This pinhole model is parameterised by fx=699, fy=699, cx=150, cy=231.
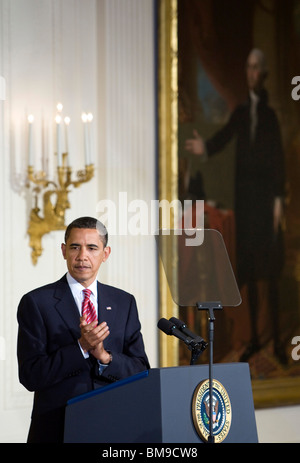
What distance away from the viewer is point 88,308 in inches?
124

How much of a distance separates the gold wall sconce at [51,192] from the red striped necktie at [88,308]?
2.02m

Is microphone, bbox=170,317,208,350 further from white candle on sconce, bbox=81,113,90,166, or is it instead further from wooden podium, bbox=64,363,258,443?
A: white candle on sconce, bbox=81,113,90,166

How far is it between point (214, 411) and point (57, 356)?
0.78 metres

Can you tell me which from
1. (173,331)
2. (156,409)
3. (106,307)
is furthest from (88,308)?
(156,409)

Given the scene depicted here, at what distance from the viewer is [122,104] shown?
18.1 ft

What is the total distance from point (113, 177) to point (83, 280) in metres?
2.38

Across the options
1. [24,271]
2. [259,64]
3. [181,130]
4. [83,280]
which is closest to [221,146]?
[181,130]

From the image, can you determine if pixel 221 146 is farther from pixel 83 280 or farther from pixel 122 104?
pixel 83 280

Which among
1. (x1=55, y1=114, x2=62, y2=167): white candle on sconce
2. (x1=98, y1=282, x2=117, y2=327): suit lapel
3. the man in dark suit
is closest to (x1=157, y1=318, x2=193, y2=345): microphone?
the man in dark suit

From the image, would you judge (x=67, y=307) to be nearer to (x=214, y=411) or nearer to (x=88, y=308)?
(x=88, y=308)

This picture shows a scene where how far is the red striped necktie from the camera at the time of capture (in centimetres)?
312

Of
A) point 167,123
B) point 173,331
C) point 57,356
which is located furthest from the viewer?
point 167,123

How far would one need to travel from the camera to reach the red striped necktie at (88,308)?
312cm

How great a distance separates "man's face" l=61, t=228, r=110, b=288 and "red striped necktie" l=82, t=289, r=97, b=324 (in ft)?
0.22
